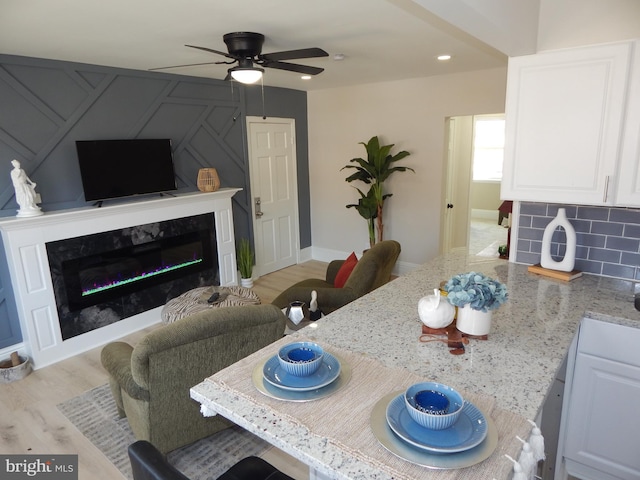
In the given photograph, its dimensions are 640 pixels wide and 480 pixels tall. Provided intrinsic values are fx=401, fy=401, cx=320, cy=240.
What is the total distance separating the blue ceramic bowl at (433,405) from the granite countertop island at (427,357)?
0.11 metres

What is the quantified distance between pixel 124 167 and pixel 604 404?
160 inches

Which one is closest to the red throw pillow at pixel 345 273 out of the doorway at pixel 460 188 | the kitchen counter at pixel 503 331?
the doorway at pixel 460 188

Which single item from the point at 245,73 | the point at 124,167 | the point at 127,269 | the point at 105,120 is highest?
the point at 245,73

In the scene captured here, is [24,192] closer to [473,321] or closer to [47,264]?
[47,264]

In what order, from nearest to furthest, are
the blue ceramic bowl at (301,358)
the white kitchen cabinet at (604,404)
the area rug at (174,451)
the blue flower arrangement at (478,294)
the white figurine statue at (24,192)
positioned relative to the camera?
1. the blue ceramic bowl at (301,358)
2. the blue flower arrangement at (478,294)
3. the white kitchen cabinet at (604,404)
4. the area rug at (174,451)
5. the white figurine statue at (24,192)

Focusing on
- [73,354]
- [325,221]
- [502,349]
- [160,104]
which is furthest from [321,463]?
[325,221]

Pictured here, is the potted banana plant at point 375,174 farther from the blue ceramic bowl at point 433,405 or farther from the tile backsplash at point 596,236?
the blue ceramic bowl at point 433,405

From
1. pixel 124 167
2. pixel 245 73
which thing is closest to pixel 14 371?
pixel 124 167

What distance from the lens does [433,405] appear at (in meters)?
1.12

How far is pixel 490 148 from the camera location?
29.4 ft

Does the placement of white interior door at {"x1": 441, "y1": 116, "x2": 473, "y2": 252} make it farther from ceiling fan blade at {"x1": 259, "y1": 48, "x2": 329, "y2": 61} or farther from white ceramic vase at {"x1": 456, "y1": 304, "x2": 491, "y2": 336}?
white ceramic vase at {"x1": 456, "y1": 304, "x2": 491, "y2": 336}

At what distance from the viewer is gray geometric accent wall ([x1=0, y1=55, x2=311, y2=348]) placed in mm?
3305

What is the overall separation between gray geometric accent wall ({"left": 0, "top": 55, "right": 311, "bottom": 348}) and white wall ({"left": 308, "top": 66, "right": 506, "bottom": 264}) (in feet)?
3.53

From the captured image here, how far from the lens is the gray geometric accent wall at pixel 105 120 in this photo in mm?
3305
